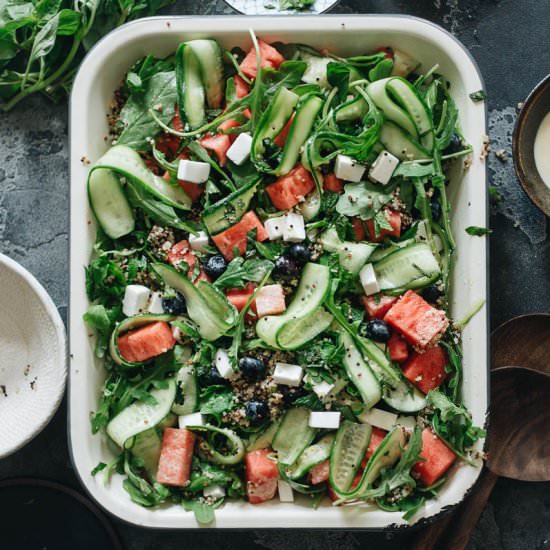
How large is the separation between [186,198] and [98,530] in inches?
49.2

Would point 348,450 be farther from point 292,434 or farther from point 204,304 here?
point 204,304

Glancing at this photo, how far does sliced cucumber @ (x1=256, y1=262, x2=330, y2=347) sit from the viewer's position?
7.61 feet

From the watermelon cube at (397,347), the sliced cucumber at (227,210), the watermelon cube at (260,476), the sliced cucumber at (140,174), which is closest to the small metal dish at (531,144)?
the watermelon cube at (397,347)

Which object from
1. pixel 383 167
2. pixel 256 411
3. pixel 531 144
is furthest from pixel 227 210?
pixel 531 144

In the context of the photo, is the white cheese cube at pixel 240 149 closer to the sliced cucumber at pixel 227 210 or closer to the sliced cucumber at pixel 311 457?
the sliced cucumber at pixel 227 210

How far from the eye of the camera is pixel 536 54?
2873 millimetres

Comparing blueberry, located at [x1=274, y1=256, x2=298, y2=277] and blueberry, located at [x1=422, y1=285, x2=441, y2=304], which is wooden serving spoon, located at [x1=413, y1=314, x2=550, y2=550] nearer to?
blueberry, located at [x1=422, y1=285, x2=441, y2=304]

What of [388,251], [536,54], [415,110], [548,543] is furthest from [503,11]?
[548,543]

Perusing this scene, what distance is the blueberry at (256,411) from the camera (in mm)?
2369

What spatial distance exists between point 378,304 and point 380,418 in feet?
1.19

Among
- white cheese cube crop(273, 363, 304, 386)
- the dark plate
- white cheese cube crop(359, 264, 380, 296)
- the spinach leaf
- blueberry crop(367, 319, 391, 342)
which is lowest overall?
the dark plate

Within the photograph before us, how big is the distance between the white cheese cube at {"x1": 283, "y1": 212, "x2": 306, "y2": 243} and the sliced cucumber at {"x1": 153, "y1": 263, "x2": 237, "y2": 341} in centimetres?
28

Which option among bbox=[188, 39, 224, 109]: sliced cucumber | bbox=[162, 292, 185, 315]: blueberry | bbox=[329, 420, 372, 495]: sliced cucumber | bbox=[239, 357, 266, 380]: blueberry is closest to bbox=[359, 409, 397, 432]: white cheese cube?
bbox=[329, 420, 372, 495]: sliced cucumber

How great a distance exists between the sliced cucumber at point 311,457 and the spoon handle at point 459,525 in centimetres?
55
